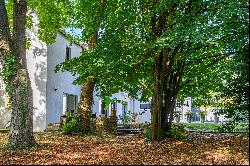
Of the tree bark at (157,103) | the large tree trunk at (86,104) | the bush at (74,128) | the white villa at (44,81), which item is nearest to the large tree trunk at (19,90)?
the tree bark at (157,103)

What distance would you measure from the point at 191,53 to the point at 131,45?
3.91 meters

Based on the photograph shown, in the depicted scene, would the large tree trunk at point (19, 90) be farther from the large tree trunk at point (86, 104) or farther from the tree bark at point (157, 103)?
the large tree trunk at point (86, 104)

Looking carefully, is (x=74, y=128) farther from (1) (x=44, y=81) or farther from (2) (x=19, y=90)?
(2) (x=19, y=90)

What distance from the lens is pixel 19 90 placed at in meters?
15.0

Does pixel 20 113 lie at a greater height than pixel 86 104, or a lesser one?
lesser

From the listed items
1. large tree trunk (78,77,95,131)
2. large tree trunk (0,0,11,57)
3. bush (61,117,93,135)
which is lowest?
bush (61,117,93,135)

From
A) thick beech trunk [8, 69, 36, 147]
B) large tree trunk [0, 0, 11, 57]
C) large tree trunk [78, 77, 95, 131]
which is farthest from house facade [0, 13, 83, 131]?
thick beech trunk [8, 69, 36, 147]

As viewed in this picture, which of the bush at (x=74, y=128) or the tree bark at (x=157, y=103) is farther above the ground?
the tree bark at (x=157, y=103)

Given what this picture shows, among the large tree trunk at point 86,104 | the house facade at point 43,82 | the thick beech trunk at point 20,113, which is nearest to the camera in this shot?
the thick beech trunk at point 20,113

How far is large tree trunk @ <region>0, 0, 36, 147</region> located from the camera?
14.9 m

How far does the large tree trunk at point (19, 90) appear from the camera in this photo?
49.0 feet

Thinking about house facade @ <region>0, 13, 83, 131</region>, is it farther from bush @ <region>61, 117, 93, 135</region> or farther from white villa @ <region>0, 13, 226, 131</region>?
bush @ <region>61, 117, 93, 135</region>

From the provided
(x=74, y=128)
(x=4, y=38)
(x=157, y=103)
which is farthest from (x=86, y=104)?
(x=4, y=38)

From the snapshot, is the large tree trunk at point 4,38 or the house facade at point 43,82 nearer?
the large tree trunk at point 4,38
